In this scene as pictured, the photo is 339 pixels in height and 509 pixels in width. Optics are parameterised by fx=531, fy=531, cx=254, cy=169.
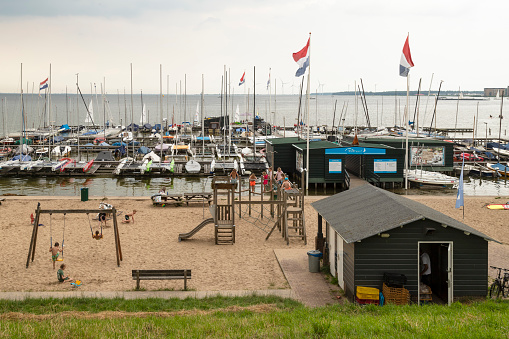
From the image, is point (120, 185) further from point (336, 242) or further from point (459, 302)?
point (459, 302)

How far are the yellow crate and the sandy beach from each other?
2.83m

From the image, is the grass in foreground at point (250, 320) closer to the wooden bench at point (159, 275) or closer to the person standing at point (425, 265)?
the wooden bench at point (159, 275)

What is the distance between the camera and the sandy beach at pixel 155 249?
1620cm

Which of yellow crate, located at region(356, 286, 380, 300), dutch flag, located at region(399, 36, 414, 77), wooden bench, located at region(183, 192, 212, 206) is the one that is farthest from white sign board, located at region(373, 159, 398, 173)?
yellow crate, located at region(356, 286, 380, 300)

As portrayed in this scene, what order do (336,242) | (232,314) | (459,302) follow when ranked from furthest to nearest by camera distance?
(336,242), (459,302), (232,314)

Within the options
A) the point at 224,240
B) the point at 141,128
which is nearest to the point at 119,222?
the point at 224,240

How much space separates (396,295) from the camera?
13.4 meters

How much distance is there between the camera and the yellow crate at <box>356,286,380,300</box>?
44.0ft

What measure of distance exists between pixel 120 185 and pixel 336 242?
29.4 metres

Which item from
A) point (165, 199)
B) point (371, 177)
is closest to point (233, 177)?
point (165, 199)

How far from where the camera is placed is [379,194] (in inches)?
662

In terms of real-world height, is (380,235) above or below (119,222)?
above

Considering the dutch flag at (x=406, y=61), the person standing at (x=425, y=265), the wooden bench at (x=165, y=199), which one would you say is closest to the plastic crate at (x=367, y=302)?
the person standing at (x=425, y=265)

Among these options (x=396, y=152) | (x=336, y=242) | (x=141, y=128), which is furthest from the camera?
(x=141, y=128)
